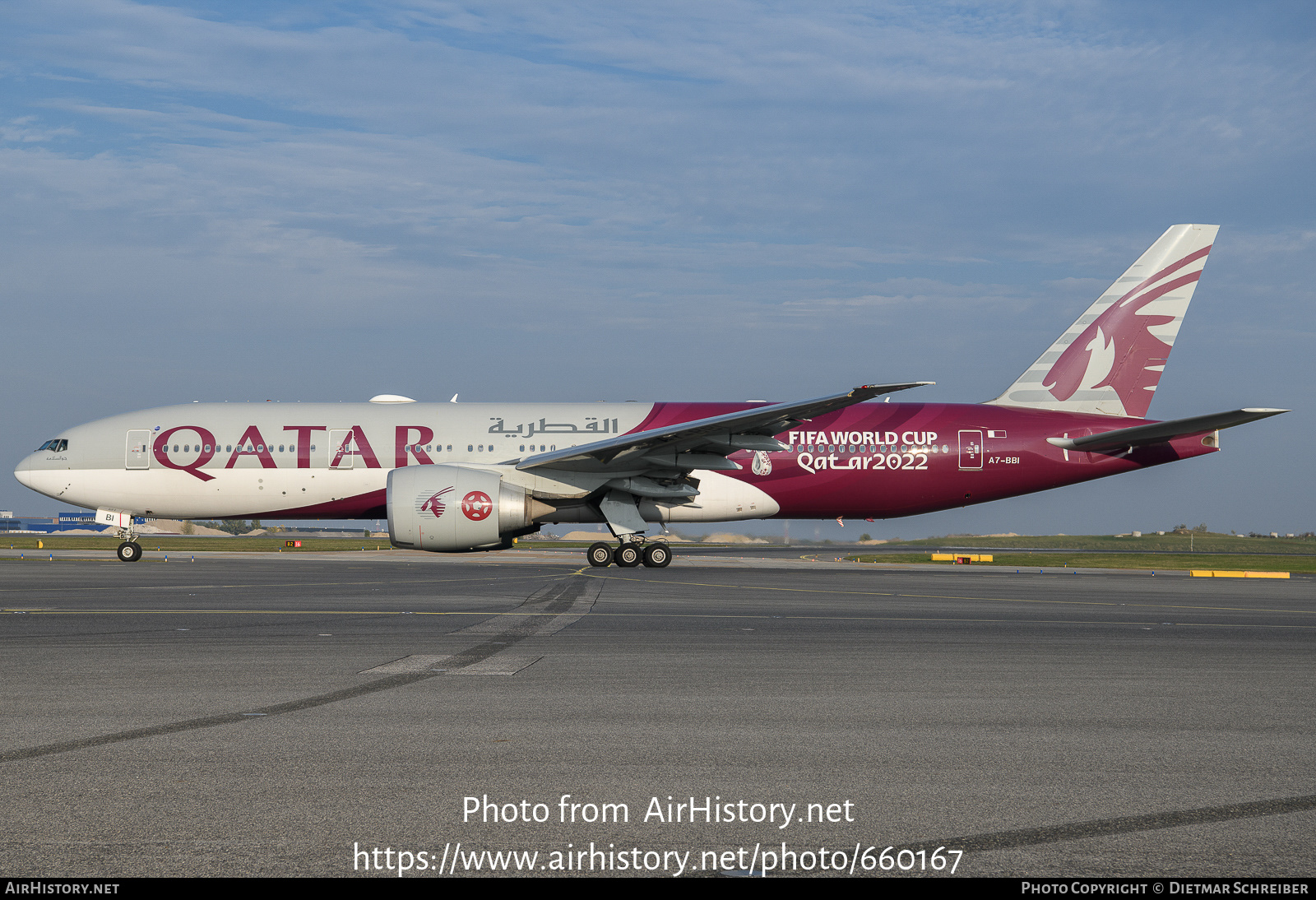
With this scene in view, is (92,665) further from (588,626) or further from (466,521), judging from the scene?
(466,521)

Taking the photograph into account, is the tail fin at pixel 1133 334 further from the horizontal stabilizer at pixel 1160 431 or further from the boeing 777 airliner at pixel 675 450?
the horizontal stabilizer at pixel 1160 431

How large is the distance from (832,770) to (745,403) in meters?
23.1

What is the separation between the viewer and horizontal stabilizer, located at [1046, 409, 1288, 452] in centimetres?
2300

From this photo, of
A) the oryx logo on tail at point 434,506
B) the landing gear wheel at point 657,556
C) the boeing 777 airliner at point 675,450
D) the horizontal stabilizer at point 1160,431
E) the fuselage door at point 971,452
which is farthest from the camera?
the fuselage door at point 971,452

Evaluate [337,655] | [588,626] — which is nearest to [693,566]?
[588,626]

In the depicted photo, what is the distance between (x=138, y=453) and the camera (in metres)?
27.7

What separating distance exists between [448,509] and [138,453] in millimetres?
11169

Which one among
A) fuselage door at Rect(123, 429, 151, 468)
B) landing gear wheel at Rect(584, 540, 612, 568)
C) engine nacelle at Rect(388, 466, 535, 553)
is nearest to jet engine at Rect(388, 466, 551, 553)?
engine nacelle at Rect(388, 466, 535, 553)

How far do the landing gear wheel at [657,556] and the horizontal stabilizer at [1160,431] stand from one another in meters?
10.5

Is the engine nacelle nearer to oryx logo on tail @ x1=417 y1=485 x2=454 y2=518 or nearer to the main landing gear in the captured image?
oryx logo on tail @ x1=417 y1=485 x2=454 y2=518

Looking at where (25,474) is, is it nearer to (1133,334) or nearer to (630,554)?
(630,554)

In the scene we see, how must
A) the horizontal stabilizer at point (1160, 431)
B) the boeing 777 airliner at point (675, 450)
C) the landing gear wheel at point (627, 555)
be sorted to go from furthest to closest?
the landing gear wheel at point (627, 555)
the boeing 777 airliner at point (675, 450)
the horizontal stabilizer at point (1160, 431)

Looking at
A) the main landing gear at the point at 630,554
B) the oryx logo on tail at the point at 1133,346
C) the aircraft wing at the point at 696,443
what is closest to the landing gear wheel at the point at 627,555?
the main landing gear at the point at 630,554

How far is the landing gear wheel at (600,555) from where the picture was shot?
25.0 metres
